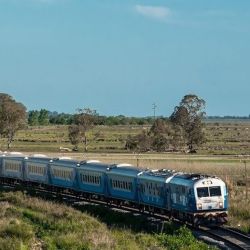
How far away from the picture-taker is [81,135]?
11300cm

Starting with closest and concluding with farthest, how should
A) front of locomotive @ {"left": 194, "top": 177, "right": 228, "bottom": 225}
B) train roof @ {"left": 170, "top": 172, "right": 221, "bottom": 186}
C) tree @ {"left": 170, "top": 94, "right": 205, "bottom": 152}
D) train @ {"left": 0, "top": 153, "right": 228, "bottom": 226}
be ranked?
front of locomotive @ {"left": 194, "top": 177, "right": 228, "bottom": 225}, train @ {"left": 0, "top": 153, "right": 228, "bottom": 226}, train roof @ {"left": 170, "top": 172, "right": 221, "bottom": 186}, tree @ {"left": 170, "top": 94, "right": 205, "bottom": 152}

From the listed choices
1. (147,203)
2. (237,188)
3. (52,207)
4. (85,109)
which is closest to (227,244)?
(147,203)

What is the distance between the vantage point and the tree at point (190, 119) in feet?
349

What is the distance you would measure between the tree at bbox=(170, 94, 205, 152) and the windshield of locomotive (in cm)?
7251

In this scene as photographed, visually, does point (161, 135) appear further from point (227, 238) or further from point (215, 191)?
point (227, 238)

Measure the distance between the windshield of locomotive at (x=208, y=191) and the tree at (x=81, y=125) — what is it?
78.4 metres

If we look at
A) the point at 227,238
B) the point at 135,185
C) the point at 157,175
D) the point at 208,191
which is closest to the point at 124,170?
the point at 135,185

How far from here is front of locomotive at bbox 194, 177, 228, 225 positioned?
32.7m

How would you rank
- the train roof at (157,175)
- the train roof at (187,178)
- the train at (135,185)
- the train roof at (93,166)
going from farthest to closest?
the train roof at (93,166), the train roof at (157,175), the train roof at (187,178), the train at (135,185)

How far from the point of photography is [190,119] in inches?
4225

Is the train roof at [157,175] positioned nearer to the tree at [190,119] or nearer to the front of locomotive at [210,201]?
the front of locomotive at [210,201]

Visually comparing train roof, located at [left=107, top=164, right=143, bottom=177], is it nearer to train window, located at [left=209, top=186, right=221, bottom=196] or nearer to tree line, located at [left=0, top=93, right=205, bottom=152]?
train window, located at [left=209, top=186, right=221, bottom=196]

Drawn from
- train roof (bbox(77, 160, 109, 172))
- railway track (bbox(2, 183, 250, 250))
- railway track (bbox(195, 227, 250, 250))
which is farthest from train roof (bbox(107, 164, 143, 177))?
railway track (bbox(195, 227, 250, 250))

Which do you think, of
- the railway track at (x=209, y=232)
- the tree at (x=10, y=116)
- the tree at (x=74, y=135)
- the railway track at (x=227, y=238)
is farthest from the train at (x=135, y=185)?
the tree at (x=10, y=116)
